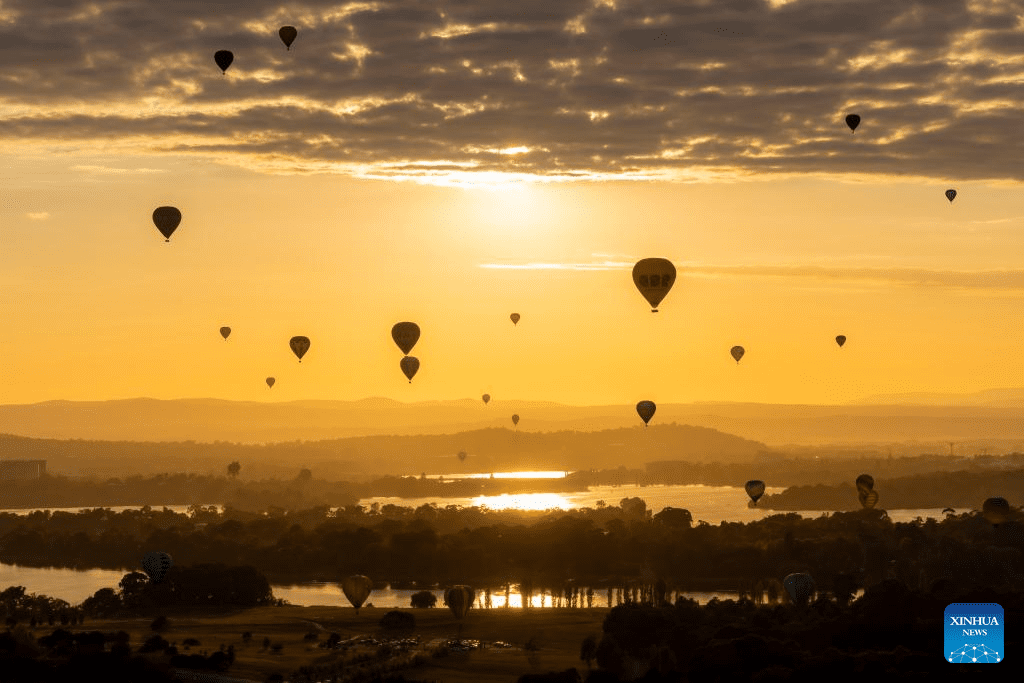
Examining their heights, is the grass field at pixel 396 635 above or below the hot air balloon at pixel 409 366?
below

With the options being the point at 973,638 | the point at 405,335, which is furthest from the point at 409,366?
the point at 973,638

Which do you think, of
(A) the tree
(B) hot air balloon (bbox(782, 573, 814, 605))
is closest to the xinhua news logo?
(A) the tree

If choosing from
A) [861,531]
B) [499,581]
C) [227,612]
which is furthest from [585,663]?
[861,531]

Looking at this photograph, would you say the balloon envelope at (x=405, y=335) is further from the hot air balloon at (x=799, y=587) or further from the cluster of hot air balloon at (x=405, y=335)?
the hot air balloon at (x=799, y=587)

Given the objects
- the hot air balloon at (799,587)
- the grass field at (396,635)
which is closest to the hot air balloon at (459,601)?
the grass field at (396,635)

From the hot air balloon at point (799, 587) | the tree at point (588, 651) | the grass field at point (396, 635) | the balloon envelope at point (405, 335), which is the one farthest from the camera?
the hot air balloon at point (799, 587)

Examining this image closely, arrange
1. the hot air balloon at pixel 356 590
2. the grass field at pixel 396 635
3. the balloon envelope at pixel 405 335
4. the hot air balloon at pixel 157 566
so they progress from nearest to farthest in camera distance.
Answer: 1. the grass field at pixel 396 635
2. the balloon envelope at pixel 405 335
3. the hot air balloon at pixel 356 590
4. the hot air balloon at pixel 157 566

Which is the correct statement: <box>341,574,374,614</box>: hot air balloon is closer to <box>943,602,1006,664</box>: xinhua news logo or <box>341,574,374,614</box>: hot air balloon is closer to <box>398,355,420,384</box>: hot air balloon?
<box>398,355,420,384</box>: hot air balloon
